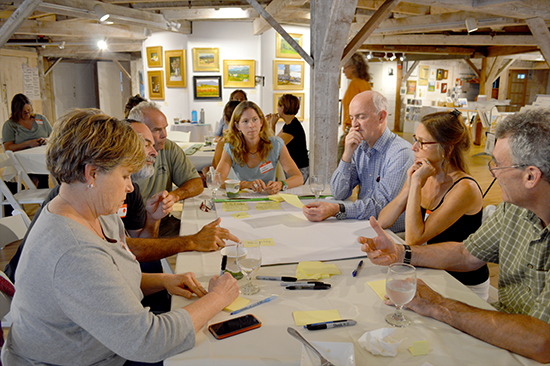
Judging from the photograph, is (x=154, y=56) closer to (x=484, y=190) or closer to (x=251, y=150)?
(x=251, y=150)

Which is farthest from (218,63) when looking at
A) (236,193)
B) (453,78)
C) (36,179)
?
(453,78)

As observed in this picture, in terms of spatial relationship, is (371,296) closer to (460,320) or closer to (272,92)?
(460,320)

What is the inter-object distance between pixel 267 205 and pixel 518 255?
54.7 inches

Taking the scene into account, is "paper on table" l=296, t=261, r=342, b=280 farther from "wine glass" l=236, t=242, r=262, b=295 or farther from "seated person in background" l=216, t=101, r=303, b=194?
"seated person in background" l=216, t=101, r=303, b=194

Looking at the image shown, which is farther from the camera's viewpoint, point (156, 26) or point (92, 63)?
point (92, 63)

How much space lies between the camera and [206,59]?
834 centimetres

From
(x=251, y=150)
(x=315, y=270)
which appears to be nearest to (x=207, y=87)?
(x=251, y=150)

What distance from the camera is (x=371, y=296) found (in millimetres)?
1366

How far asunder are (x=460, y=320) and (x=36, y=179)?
555 cm

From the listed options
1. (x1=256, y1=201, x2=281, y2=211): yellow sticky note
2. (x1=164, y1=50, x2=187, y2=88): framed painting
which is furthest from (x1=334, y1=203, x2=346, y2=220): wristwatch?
(x1=164, y1=50, x2=187, y2=88): framed painting

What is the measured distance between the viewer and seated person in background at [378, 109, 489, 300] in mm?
1929

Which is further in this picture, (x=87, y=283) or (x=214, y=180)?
(x=214, y=180)

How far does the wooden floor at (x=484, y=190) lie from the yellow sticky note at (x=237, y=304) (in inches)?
92.9

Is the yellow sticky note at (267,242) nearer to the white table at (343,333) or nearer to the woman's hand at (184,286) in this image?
the white table at (343,333)
